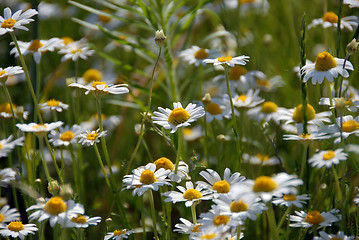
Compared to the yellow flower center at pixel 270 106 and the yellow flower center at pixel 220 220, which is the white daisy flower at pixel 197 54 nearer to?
the yellow flower center at pixel 270 106

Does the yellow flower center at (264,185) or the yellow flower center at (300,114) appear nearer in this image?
the yellow flower center at (264,185)

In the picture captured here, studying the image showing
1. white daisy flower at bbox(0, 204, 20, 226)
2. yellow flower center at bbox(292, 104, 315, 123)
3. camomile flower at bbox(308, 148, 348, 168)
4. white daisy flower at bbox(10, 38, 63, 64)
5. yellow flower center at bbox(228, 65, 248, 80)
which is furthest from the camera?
yellow flower center at bbox(228, 65, 248, 80)

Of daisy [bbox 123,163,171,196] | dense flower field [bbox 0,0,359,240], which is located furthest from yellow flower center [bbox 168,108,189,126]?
daisy [bbox 123,163,171,196]

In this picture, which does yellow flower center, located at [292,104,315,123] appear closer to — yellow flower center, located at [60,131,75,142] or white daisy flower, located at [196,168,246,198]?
white daisy flower, located at [196,168,246,198]

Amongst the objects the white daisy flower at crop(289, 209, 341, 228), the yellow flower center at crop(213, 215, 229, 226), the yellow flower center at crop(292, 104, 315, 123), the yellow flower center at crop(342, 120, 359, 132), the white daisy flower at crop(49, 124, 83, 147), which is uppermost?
the yellow flower center at crop(342, 120, 359, 132)

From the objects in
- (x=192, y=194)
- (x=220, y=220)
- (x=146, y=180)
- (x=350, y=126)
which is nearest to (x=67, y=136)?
(x=146, y=180)

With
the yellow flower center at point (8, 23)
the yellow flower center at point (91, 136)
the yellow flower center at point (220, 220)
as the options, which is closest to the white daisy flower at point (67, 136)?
the yellow flower center at point (91, 136)
